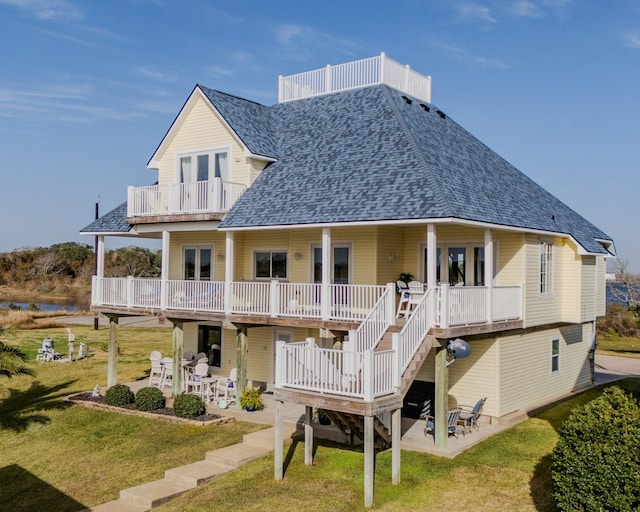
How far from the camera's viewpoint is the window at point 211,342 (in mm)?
27547

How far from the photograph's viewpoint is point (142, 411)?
22953 mm

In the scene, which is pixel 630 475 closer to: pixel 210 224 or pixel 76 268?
pixel 210 224

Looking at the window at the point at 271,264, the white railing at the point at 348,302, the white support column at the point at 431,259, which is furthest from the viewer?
the window at the point at 271,264

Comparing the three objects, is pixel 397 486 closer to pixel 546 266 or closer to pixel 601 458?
pixel 601 458

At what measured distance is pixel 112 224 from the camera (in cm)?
2711

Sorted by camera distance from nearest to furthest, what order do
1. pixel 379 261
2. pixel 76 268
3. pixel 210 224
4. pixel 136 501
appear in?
pixel 136 501 < pixel 379 261 < pixel 210 224 < pixel 76 268

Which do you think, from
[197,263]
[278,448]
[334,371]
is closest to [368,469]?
[334,371]

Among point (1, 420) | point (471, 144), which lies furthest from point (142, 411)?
point (471, 144)

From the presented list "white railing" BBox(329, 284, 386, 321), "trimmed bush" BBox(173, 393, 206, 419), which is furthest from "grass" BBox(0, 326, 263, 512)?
"white railing" BBox(329, 284, 386, 321)

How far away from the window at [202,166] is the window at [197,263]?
10.5 ft

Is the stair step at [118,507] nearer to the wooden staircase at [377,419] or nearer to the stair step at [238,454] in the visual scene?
the stair step at [238,454]

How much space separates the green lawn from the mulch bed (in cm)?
30

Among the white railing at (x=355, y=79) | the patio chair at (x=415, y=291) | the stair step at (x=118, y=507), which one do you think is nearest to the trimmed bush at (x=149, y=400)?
the stair step at (x=118, y=507)

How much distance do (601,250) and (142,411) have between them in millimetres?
18808
